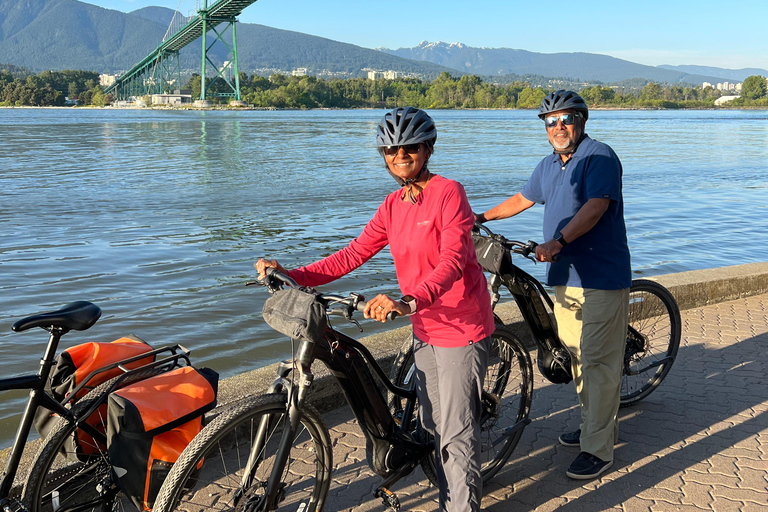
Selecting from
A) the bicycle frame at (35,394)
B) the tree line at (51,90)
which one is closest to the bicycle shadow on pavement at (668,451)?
the bicycle frame at (35,394)

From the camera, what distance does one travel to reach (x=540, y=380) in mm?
5145

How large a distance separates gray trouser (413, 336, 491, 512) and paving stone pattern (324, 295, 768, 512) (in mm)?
476

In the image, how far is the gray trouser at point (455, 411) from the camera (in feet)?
9.84

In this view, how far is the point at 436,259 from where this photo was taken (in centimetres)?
291

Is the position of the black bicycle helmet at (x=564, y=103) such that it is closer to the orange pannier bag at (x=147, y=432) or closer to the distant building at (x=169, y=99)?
the orange pannier bag at (x=147, y=432)

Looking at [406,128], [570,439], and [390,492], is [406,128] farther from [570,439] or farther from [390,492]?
[570,439]

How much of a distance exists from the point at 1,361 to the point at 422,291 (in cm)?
504

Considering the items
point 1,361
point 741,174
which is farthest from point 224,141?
point 1,361

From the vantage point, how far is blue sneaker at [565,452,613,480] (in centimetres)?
377

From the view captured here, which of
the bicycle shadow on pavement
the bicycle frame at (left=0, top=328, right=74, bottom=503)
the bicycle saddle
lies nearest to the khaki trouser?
the bicycle shadow on pavement

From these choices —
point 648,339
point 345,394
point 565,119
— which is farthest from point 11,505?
point 648,339

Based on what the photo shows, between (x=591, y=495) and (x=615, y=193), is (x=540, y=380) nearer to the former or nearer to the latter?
(x=591, y=495)

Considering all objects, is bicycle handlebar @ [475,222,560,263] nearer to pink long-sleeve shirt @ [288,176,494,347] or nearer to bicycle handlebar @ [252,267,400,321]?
pink long-sleeve shirt @ [288,176,494,347]

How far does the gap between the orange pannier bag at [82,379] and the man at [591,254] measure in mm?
2063
